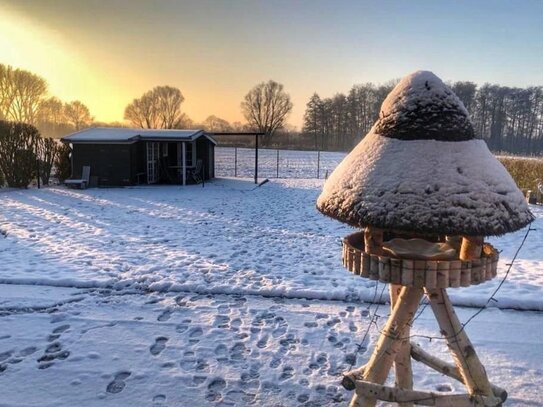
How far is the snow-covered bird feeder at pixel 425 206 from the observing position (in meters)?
1.96

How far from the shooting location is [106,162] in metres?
18.3

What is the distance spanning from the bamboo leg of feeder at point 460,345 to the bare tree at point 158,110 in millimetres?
71095

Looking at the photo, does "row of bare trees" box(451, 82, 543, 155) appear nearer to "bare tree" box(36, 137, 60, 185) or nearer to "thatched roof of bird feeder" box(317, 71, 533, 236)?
"bare tree" box(36, 137, 60, 185)

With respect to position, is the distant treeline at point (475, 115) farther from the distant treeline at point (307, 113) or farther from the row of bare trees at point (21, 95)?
the row of bare trees at point (21, 95)

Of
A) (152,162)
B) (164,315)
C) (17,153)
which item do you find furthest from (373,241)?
(17,153)

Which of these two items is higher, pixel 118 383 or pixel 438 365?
pixel 438 365

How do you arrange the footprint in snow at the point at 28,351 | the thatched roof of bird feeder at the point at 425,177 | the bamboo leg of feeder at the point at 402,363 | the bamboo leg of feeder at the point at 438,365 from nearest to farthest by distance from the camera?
1. the thatched roof of bird feeder at the point at 425,177
2. the bamboo leg of feeder at the point at 402,363
3. the bamboo leg of feeder at the point at 438,365
4. the footprint in snow at the point at 28,351

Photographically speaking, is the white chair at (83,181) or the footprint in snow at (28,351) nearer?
the footprint in snow at (28,351)

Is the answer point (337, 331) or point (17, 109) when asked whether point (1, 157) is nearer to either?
point (337, 331)

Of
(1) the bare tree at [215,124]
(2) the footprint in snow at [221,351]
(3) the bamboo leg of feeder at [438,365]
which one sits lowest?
(2) the footprint in snow at [221,351]

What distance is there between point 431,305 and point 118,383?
8.17ft

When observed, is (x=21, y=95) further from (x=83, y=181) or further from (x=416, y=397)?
(x=416, y=397)

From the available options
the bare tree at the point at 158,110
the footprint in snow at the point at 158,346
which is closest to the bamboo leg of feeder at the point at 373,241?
the footprint in snow at the point at 158,346

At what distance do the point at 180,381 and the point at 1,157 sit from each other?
1765 centimetres
